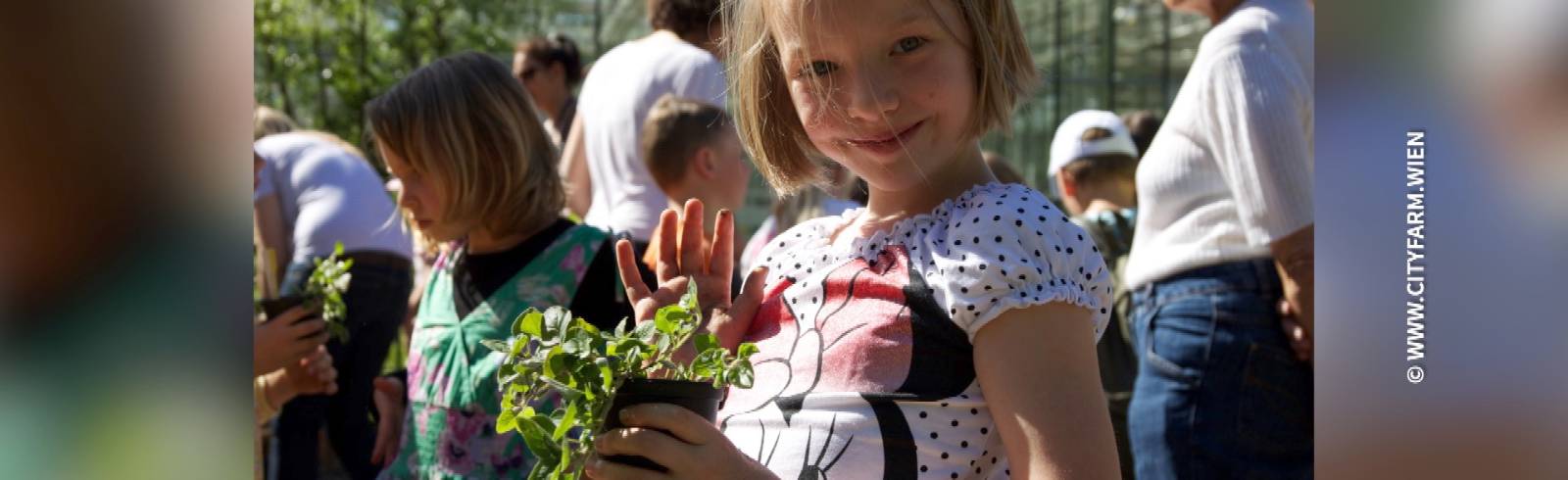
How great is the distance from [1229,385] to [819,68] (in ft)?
5.00

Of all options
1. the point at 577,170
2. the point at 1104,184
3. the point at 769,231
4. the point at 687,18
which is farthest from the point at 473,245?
the point at 769,231

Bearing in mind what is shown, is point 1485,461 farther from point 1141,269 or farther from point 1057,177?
point 1057,177

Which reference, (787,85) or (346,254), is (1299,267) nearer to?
(787,85)

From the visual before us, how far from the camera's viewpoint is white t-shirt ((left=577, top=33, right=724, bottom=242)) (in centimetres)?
410

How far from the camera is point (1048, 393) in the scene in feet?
4.36

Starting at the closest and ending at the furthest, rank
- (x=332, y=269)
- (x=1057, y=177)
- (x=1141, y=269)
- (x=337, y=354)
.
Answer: (x=1141, y=269)
(x=332, y=269)
(x=337, y=354)
(x=1057, y=177)

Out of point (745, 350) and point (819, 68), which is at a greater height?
point (819, 68)

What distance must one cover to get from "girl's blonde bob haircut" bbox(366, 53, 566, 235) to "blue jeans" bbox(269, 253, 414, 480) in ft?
5.86

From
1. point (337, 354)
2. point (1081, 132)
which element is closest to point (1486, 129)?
point (1081, 132)

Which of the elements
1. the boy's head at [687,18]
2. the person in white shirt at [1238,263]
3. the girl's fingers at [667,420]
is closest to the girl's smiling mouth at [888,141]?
the girl's fingers at [667,420]

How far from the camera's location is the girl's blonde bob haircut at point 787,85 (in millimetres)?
1522

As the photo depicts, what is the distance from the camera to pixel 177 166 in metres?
1.00

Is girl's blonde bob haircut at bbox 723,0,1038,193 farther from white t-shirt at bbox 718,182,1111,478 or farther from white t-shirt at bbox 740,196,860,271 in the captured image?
white t-shirt at bbox 740,196,860,271

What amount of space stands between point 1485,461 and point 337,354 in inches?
145
